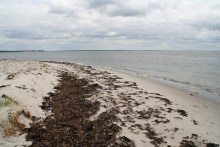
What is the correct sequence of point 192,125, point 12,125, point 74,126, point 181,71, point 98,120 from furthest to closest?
point 181,71, point 192,125, point 98,120, point 74,126, point 12,125

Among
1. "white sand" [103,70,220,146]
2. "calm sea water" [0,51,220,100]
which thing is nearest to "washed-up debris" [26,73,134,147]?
"white sand" [103,70,220,146]

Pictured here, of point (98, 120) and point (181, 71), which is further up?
point (98, 120)

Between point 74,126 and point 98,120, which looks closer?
point 74,126

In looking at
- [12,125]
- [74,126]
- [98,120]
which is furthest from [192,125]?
[12,125]

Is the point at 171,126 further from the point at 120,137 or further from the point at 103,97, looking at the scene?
the point at 103,97

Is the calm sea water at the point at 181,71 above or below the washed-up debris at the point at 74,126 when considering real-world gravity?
below

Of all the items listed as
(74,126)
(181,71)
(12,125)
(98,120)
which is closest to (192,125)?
(98,120)

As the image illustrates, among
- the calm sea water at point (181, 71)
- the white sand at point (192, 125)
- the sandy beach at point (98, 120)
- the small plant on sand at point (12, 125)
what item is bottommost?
the calm sea water at point (181, 71)

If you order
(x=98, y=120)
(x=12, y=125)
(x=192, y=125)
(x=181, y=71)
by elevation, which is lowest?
(x=181, y=71)

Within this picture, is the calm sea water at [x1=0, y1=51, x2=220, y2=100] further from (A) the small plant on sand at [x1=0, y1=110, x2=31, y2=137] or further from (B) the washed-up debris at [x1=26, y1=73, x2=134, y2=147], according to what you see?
(A) the small plant on sand at [x1=0, y1=110, x2=31, y2=137]

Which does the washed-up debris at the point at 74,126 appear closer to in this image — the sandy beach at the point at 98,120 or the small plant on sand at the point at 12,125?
the sandy beach at the point at 98,120

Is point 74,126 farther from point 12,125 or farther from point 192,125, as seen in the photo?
point 192,125

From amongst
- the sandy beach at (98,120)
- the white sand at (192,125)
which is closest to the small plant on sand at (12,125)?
the sandy beach at (98,120)

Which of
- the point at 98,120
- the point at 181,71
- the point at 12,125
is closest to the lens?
the point at 12,125
